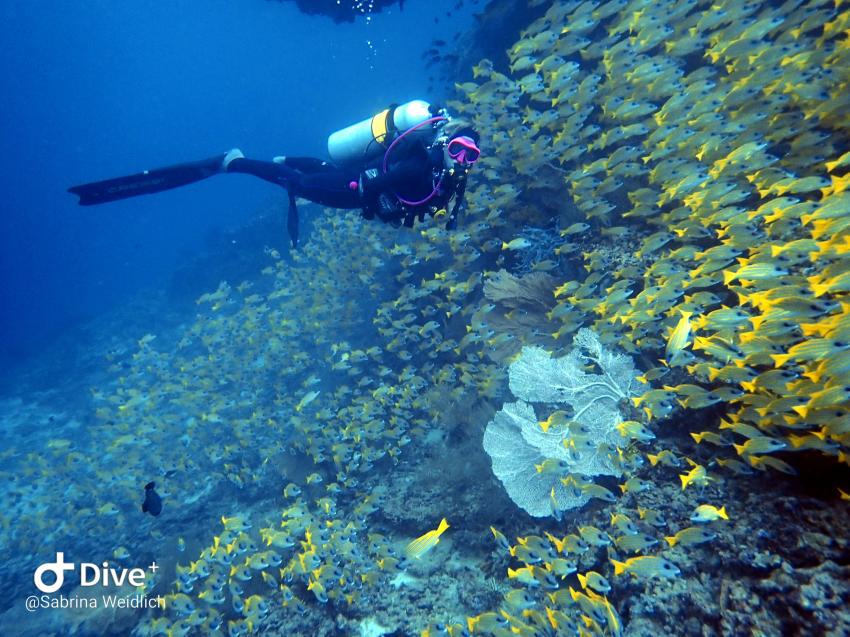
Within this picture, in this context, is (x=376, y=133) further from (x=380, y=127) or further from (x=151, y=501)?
(x=151, y=501)

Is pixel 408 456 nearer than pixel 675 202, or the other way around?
pixel 675 202

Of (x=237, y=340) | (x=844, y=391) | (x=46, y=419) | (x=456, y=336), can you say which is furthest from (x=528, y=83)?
(x=46, y=419)

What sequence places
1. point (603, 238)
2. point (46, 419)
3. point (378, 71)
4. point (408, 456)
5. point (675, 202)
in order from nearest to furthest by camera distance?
1. point (675, 202)
2. point (603, 238)
3. point (408, 456)
4. point (46, 419)
5. point (378, 71)

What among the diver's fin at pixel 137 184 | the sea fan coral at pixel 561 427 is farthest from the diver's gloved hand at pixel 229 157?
the sea fan coral at pixel 561 427

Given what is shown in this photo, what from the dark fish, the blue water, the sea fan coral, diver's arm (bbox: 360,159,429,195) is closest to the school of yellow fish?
the sea fan coral

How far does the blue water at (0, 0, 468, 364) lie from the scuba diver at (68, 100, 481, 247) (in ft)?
53.6

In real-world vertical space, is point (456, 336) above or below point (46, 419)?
below

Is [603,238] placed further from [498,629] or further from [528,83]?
[498,629]

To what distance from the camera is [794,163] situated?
4.88 metres

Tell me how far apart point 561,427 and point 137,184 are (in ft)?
27.7

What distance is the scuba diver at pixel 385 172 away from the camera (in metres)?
5.00

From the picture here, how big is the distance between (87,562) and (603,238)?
11.0m

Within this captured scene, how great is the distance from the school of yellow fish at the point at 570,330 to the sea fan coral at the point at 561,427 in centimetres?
29

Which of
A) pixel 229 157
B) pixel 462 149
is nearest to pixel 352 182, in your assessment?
pixel 462 149
